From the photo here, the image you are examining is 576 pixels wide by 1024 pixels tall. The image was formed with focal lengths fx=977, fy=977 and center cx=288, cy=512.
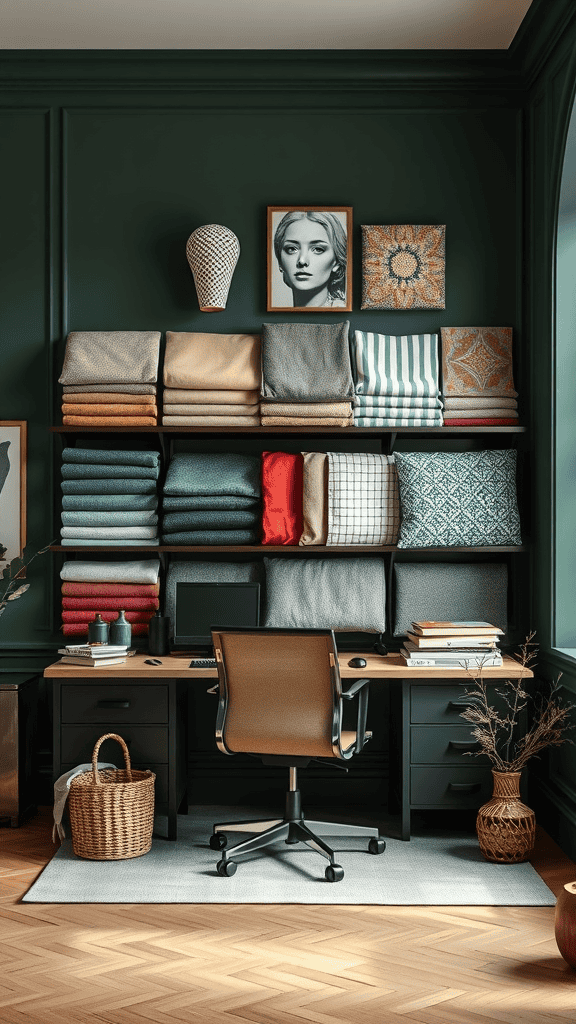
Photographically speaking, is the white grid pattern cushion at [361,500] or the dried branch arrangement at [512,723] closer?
the dried branch arrangement at [512,723]

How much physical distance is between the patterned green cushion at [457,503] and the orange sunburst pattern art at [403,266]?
77 centimetres

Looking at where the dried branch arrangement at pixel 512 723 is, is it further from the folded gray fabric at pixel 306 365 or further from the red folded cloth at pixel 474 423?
the folded gray fabric at pixel 306 365

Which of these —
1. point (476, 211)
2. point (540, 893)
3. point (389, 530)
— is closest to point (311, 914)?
point (540, 893)

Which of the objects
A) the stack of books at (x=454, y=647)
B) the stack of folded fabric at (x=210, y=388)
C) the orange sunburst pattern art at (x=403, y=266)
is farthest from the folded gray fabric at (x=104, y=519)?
the orange sunburst pattern art at (x=403, y=266)

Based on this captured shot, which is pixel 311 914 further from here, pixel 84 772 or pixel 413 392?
pixel 413 392

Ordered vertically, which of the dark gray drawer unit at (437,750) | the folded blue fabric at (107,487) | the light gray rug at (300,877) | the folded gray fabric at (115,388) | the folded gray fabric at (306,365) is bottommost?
the light gray rug at (300,877)

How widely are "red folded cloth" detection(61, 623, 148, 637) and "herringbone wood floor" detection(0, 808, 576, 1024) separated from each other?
1223mm

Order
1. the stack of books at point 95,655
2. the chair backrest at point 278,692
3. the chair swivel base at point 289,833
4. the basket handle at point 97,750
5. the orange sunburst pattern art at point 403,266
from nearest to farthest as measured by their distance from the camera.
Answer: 1. the chair backrest at point 278,692
2. the chair swivel base at point 289,833
3. the basket handle at point 97,750
4. the stack of books at point 95,655
5. the orange sunburst pattern art at point 403,266

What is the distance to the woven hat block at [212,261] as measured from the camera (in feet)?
14.5

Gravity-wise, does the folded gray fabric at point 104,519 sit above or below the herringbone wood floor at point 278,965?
above

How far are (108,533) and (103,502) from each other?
0.46ft

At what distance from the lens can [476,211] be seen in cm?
461

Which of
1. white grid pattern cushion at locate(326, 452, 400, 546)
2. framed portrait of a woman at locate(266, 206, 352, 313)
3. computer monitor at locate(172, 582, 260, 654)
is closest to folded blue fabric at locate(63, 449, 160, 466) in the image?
computer monitor at locate(172, 582, 260, 654)

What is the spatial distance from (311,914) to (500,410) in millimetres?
2338
